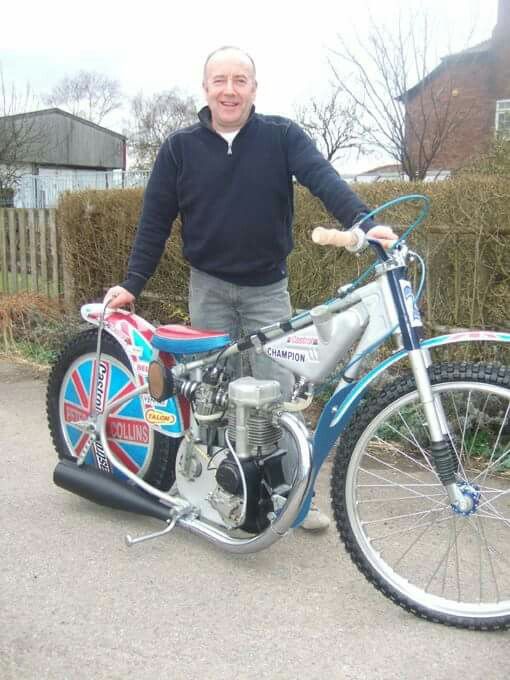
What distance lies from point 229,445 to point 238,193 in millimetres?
1012

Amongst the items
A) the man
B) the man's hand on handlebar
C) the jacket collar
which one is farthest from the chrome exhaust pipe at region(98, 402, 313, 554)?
the jacket collar

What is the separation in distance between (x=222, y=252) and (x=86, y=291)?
163 inches

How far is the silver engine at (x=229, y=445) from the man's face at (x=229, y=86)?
1.07 meters

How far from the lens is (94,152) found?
34781mm

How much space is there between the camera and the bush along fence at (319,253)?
401cm

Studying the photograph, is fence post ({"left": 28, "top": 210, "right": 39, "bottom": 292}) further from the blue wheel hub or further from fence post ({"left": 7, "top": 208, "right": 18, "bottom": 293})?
the blue wheel hub

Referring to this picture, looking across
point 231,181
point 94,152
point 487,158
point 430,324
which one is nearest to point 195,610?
point 231,181

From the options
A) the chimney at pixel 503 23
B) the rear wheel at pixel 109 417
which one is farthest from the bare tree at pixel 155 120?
the rear wheel at pixel 109 417

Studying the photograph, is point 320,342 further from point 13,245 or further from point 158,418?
point 13,245

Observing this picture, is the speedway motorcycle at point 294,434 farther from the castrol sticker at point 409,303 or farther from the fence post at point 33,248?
the fence post at point 33,248

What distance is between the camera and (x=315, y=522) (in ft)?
9.96

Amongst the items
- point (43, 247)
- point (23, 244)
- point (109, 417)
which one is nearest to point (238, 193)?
point (109, 417)

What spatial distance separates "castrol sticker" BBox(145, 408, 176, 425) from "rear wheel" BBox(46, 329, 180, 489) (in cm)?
12

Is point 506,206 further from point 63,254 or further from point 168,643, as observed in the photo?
point 63,254
